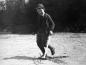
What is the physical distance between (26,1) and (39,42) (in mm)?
14229

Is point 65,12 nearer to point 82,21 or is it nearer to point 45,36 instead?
point 82,21

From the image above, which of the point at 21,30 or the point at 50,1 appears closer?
the point at 50,1

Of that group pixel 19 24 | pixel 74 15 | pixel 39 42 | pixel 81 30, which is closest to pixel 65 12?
pixel 74 15

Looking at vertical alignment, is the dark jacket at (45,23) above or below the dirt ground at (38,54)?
above

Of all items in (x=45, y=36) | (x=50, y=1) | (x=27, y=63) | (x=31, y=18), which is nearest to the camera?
(x=27, y=63)

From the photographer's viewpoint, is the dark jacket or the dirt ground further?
the dark jacket

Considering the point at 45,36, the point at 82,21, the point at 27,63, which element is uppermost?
the point at 45,36

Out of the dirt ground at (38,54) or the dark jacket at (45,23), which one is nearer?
the dirt ground at (38,54)

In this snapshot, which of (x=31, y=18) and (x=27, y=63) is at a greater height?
(x=27, y=63)

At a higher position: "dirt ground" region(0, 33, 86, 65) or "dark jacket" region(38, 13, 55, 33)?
"dark jacket" region(38, 13, 55, 33)

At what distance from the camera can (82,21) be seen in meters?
18.4

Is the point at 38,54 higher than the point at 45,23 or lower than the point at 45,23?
lower

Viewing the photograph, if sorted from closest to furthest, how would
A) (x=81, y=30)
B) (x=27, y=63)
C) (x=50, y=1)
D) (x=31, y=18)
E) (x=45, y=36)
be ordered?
1. (x=27, y=63)
2. (x=45, y=36)
3. (x=81, y=30)
4. (x=50, y=1)
5. (x=31, y=18)

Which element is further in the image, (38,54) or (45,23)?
(38,54)
